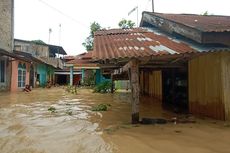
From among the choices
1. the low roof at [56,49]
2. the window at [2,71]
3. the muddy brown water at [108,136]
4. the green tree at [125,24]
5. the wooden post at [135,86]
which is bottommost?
the muddy brown water at [108,136]

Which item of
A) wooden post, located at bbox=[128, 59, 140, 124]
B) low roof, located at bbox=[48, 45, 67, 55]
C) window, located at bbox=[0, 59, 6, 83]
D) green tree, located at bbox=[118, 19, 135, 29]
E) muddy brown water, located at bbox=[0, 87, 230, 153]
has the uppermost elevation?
green tree, located at bbox=[118, 19, 135, 29]

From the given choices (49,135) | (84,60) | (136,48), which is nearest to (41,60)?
(84,60)

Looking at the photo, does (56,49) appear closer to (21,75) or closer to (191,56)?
(21,75)

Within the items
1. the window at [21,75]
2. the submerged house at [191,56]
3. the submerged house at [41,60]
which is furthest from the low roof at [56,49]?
the submerged house at [191,56]

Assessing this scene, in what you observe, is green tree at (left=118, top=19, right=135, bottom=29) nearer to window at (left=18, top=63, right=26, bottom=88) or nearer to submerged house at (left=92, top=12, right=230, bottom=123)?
window at (left=18, top=63, right=26, bottom=88)

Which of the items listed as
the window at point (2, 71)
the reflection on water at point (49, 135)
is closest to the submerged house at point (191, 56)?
the reflection on water at point (49, 135)

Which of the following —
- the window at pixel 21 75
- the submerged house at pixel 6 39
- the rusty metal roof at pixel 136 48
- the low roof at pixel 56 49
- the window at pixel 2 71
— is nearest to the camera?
the rusty metal roof at pixel 136 48

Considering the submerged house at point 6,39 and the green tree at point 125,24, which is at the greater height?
the green tree at point 125,24

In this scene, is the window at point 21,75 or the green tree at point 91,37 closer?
the window at point 21,75

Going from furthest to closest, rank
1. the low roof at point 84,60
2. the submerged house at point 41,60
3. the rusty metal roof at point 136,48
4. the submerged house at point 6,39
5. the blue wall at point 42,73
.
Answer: the blue wall at point 42,73
the submerged house at point 41,60
the submerged house at point 6,39
the low roof at point 84,60
the rusty metal roof at point 136,48

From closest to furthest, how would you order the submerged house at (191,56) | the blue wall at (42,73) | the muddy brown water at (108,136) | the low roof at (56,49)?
the muddy brown water at (108,136)
the submerged house at (191,56)
the blue wall at (42,73)
the low roof at (56,49)

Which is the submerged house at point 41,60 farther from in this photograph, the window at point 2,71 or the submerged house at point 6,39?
the window at point 2,71

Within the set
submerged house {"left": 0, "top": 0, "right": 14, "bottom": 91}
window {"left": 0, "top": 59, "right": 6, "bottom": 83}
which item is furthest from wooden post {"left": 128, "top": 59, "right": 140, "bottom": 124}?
window {"left": 0, "top": 59, "right": 6, "bottom": 83}

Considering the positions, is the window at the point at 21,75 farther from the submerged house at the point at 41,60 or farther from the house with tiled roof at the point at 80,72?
the submerged house at the point at 41,60
